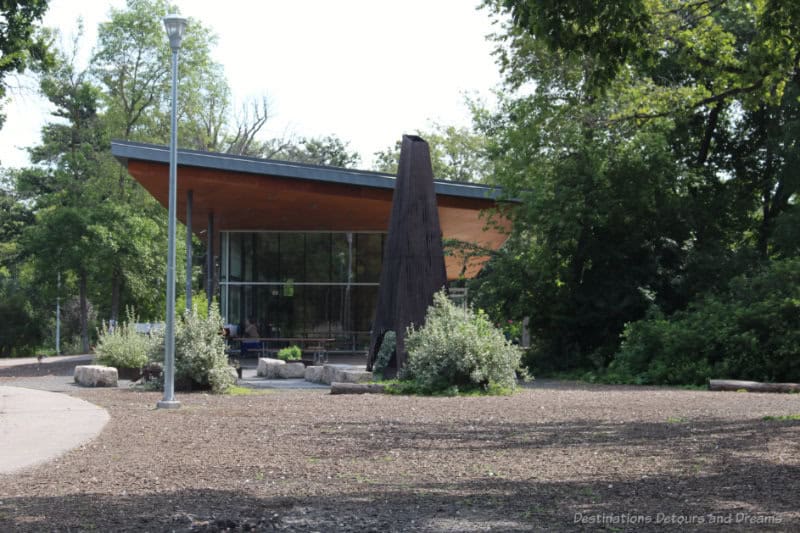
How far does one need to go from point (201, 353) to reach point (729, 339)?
11.3 metres

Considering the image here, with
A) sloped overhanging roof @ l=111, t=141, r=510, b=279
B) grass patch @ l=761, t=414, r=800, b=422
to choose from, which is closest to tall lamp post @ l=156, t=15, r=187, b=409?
grass patch @ l=761, t=414, r=800, b=422

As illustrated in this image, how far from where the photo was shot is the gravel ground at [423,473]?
623 centimetres

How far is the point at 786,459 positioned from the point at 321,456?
4.28 m

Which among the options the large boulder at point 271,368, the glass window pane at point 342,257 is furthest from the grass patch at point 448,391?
the glass window pane at point 342,257

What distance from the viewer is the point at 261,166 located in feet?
89.2

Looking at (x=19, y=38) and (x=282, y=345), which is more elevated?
(x=19, y=38)

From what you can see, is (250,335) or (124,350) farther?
(250,335)

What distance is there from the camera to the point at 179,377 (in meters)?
17.8

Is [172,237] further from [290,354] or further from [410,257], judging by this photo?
[290,354]

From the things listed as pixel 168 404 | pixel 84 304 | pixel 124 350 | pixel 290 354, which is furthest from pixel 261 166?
pixel 84 304

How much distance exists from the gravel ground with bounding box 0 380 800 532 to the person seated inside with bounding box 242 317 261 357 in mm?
18493

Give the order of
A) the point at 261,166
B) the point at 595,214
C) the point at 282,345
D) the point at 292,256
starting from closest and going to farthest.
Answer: the point at 595,214
the point at 261,166
the point at 282,345
the point at 292,256

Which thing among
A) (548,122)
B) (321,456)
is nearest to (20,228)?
(548,122)

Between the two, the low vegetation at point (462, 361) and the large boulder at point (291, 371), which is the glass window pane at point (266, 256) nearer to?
the large boulder at point (291, 371)
